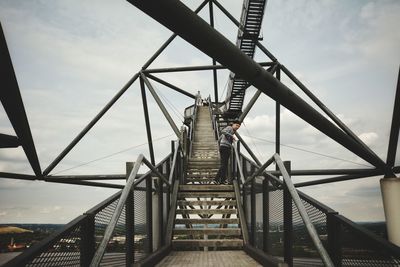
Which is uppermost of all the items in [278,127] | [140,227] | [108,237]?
[278,127]

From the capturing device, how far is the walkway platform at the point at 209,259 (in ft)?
16.4

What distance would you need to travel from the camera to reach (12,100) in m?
5.70

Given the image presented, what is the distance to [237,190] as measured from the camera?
26.2 feet

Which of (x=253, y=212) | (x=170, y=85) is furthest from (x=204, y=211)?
(x=170, y=85)

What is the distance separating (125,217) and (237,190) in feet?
14.8

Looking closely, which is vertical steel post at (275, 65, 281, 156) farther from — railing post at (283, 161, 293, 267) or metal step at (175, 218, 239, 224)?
railing post at (283, 161, 293, 267)

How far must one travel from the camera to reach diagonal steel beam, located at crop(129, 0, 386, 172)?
289cm

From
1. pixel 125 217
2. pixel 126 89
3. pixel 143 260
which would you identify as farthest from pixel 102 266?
pixel 126 89

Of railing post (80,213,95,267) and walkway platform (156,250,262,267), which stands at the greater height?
railing post (80,213,95,267)

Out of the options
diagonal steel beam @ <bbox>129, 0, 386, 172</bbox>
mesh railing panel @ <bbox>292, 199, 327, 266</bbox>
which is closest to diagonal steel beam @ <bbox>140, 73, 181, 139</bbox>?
diagonal steel beam @ <bbox>129, 0, 386, 172</bbox>

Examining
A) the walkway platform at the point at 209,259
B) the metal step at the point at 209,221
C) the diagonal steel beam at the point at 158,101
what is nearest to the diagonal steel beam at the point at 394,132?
the metal step at the point at 209,221

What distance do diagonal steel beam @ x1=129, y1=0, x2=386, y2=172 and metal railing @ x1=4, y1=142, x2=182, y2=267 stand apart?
5.77 ft

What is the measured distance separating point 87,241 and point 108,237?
0.26 metres

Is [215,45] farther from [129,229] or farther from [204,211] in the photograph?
[204,211]
